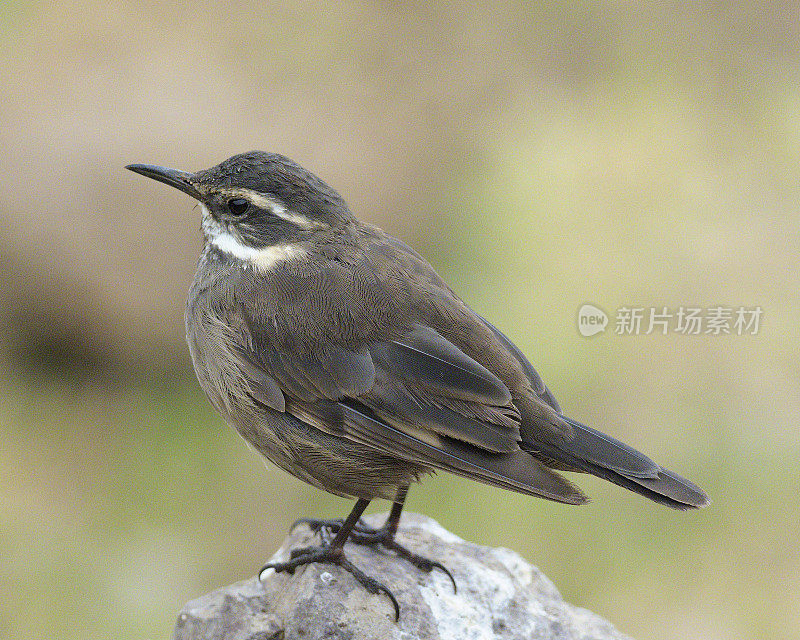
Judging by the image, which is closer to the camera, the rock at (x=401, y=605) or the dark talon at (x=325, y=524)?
the rock at (x=401, y=605)

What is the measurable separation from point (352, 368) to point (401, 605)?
1.20m

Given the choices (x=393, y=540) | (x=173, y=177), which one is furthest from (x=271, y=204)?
(x=393, y=540)

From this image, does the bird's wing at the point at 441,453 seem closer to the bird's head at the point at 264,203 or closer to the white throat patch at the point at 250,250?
the white throat patch at the point at 250,250

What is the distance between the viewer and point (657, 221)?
10602 millimetres

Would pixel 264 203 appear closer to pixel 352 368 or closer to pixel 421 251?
pixel 352 368

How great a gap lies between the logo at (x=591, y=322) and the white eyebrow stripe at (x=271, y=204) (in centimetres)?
481

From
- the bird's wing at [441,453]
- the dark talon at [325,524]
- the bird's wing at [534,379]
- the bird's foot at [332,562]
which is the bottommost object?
the bird's foot at [332,562]

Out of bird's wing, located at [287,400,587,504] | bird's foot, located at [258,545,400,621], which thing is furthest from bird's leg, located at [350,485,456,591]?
bird's wing, located at [287,400,587,504]

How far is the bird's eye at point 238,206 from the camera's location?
4949 mm

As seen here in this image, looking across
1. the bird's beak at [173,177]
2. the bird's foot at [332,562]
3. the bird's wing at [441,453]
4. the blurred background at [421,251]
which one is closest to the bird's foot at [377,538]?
the bird's foot at [332,562]

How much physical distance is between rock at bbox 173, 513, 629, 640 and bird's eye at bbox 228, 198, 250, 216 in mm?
1802

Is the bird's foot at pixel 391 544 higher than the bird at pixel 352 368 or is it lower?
lower

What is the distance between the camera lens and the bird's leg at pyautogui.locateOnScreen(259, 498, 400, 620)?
4.74m

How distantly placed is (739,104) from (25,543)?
9841mm
